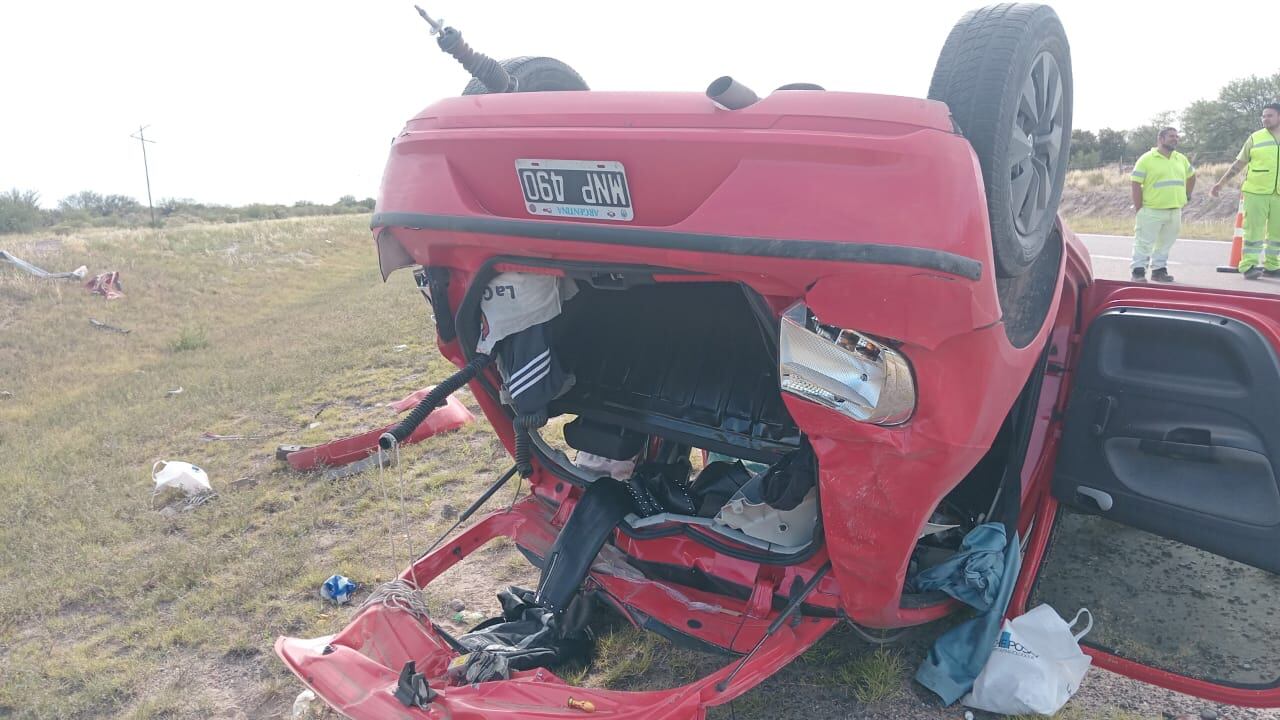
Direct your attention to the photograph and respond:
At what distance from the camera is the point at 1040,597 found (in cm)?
323

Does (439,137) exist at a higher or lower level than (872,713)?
higher

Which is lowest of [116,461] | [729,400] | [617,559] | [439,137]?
[116,461]

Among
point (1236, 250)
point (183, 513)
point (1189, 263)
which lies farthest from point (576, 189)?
point (1189, 263)

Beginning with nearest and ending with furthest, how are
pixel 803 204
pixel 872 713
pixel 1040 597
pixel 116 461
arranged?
pixel 803 204
pixel 872 713
pixel 1040 597
pixel 116 461

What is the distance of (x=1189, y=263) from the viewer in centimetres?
1089

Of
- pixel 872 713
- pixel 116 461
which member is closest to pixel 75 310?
pixel 116 461

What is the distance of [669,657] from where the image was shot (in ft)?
9.87

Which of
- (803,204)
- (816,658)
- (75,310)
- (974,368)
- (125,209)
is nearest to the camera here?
(803,204)

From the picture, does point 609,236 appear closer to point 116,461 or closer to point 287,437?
point 287,437

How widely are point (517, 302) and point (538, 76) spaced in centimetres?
94

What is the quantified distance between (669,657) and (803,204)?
6.22ft

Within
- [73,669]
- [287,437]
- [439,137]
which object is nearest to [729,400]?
[439,137]

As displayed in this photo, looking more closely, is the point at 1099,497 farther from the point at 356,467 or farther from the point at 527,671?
the point at 356,467

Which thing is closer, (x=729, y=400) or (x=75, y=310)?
(x=729, y=400)
